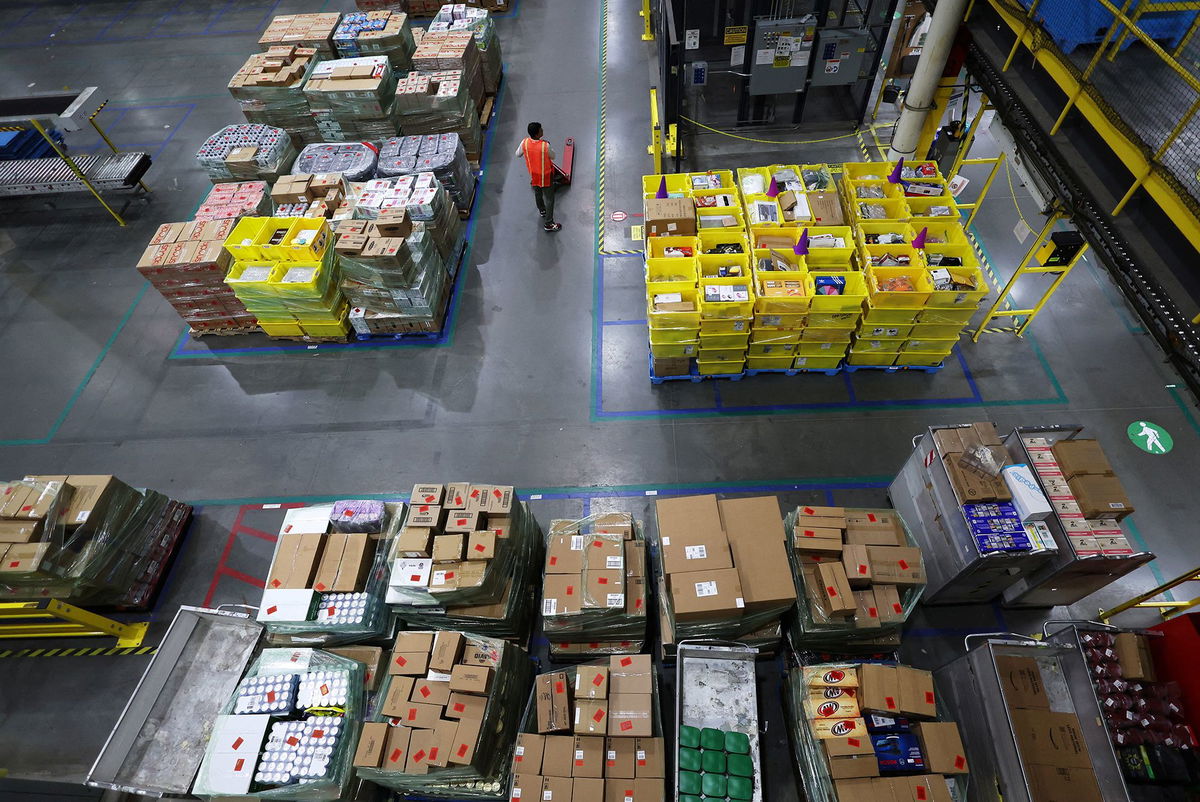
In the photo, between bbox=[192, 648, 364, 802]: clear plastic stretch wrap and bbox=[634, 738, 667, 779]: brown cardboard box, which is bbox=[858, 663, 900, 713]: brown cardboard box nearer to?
bbox=[634, 738, 667, 779]: brown cardboard box

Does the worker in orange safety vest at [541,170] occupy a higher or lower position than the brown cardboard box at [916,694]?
higher

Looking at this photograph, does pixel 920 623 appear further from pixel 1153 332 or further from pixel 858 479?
pixel 1153 332

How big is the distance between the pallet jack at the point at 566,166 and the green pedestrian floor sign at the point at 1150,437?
385 inches

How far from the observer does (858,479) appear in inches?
294

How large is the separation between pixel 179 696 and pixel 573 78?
1402 centimetres

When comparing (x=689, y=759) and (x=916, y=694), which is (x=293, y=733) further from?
(x=916, y=694)

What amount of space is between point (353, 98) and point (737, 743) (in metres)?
11.8

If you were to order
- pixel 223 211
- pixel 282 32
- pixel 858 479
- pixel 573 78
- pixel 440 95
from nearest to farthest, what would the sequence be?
pixel 858 479 → pixel 223 211 → pixel 440 95 → pixel 282 32 → pixel 573 78

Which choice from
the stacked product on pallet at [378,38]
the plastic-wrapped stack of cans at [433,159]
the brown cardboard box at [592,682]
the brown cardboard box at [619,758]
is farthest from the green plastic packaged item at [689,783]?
the stacked product on pallet at [378,38]

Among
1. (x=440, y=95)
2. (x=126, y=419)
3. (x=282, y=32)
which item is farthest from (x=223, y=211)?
(x=282, y=32)

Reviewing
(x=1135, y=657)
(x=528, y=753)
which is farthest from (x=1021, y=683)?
(x=528, y=753)

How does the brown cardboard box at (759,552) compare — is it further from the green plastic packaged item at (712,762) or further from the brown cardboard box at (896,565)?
the green plastic packaged item at (712,762)

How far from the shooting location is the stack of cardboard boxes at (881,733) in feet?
15.2

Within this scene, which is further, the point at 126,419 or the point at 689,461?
the point at 126,419
